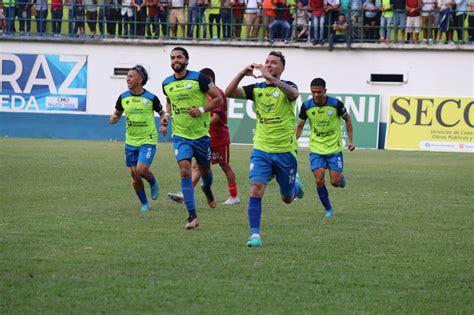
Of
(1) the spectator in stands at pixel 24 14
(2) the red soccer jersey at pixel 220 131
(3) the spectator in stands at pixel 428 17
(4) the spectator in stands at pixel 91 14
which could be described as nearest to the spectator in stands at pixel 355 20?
(3) the spectator in stands at pixel 428 17

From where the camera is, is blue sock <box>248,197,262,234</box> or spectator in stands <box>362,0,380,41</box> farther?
spectator in stands <box>362,0,380,41</box>

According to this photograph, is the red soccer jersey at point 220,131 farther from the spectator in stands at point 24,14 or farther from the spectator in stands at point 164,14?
the spectator in stands at point 24,14

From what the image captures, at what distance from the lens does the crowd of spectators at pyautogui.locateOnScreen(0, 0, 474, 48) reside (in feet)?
119

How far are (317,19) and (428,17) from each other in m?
3.83

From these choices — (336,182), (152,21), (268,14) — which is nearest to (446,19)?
(268,14)

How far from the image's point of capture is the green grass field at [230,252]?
8609 mm

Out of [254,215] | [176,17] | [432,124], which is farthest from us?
[176,17]

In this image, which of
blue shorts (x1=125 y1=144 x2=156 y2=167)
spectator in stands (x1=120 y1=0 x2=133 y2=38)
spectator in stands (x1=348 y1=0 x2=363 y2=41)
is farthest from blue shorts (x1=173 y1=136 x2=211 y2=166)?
→ spectator in stands (x1=120 y1=0 x2=133 y2=38)

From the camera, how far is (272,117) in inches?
485

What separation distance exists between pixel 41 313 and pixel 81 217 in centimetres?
644

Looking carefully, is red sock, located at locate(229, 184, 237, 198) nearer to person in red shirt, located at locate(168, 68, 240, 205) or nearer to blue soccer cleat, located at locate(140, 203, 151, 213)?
person in red shirt, located at locate(168, 68, 240, 205)

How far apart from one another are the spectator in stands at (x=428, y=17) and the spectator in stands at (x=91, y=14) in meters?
11.7

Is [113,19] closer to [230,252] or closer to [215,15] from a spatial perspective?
[215,15]

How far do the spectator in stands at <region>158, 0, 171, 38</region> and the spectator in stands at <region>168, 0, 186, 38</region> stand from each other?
15 centimetres
